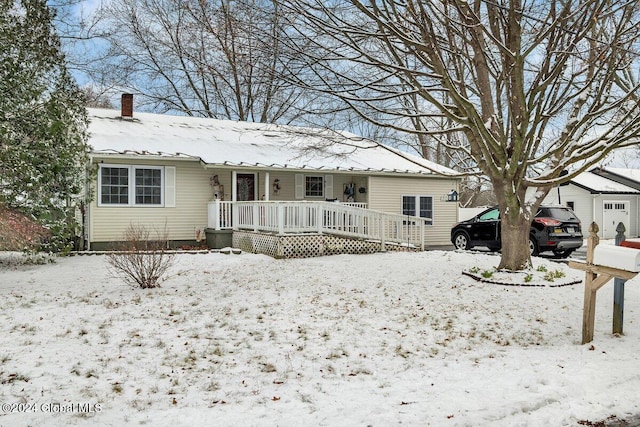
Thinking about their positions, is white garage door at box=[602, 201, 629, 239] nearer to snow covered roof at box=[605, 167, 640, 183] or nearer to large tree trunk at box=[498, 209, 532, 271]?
snow covered roof at box=[605, 167, 640, 183]

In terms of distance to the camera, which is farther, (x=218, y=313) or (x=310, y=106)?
(x=310, y=106)

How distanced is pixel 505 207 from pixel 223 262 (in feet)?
20.7

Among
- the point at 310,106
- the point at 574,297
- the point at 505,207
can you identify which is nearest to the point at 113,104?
the point at 310,106

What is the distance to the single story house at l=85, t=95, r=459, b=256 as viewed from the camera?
13969mm

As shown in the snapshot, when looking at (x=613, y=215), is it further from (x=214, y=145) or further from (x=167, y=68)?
(x=167, y=68)

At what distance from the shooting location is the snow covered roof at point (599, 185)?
25250mm

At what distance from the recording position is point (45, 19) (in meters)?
10.5

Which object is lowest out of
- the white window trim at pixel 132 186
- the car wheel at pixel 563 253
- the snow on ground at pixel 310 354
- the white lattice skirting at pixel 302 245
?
the snow on ground at pixel 310 354

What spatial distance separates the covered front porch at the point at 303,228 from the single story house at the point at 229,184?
38 millimetres

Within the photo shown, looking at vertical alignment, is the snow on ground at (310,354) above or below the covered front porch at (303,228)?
below

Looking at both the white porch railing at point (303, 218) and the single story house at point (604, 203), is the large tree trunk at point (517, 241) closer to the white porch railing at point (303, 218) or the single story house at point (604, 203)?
the white porch railing at point (303, 218)

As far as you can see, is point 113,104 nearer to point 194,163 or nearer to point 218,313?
point 194,163

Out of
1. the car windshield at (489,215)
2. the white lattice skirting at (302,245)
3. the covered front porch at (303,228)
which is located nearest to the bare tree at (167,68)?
the covered front porch at (303,228)

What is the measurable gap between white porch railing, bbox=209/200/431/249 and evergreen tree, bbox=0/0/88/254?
4.40m
